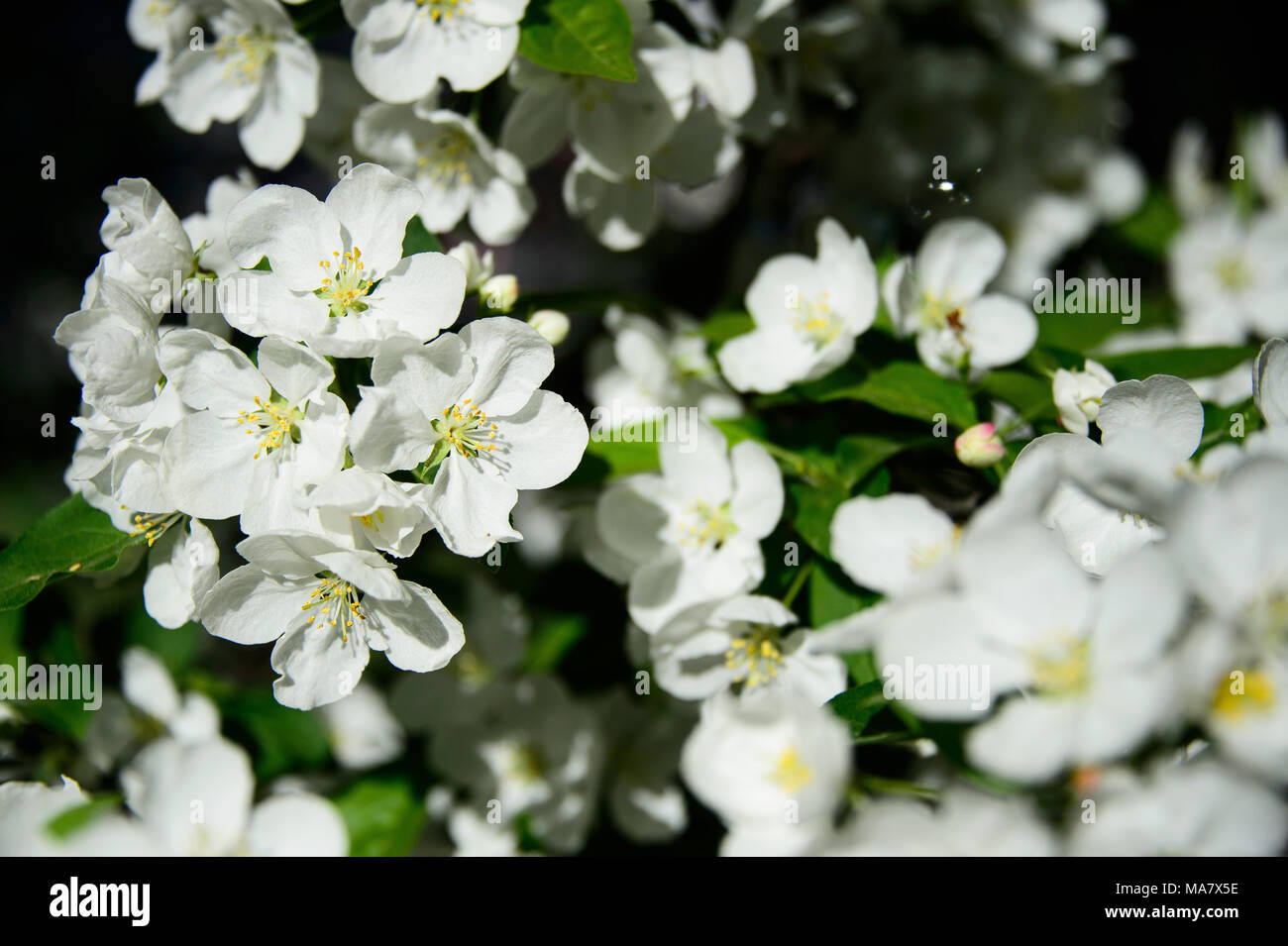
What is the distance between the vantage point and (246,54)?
1.87 meters

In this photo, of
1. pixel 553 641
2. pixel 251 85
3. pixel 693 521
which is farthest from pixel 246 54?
pixel 553 641

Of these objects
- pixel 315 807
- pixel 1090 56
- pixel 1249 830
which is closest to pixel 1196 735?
pixel 1249 830

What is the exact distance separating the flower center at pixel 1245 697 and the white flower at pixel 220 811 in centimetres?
124

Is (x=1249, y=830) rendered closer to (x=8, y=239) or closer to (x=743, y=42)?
(x=743, y=42)

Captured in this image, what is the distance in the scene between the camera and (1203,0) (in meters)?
3.29

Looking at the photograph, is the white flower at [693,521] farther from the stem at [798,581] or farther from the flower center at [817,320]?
the flower center at [817,320]

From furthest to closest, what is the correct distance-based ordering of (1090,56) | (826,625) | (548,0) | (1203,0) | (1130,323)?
(1203,0), (1090,56), (1130,323), (548,0), (826,625)

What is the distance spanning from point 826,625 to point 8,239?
12.4 ft

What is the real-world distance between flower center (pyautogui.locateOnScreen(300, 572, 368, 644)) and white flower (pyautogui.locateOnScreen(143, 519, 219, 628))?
0.16 m

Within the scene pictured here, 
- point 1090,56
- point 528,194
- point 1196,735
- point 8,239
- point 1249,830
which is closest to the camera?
point 1249,830

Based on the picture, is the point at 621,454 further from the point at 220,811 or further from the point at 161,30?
the point at 161,30

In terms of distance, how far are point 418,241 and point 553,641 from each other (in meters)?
1.01

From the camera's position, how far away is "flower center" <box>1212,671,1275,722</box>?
98 centimetres

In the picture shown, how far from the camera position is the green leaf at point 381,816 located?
1.82 metres
